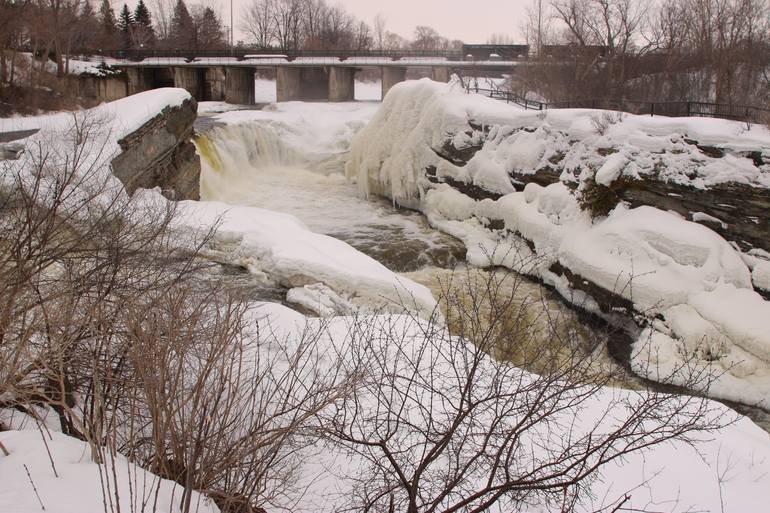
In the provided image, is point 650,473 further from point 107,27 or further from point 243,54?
point 107,27

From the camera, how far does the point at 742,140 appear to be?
41.7 ft

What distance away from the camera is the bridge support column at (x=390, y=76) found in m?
40.8

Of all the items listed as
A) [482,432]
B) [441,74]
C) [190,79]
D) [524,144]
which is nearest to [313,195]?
[524,144]

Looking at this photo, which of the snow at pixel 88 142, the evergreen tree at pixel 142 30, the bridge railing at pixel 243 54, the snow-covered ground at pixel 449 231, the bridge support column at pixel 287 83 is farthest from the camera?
the evergreen tree at pixel 142 30

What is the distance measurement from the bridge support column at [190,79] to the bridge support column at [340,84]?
340 inches

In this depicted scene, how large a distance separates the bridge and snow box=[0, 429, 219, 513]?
35.9 meters

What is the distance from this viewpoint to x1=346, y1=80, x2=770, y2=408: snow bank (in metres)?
11.1

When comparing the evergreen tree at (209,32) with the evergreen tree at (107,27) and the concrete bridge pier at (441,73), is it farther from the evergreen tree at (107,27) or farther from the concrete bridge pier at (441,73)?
the concrete bridge pier at (441,73)

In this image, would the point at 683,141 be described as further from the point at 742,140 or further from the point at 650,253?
the point at 650,253

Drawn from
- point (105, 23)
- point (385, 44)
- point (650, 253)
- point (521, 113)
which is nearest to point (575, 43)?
point (521, 113)

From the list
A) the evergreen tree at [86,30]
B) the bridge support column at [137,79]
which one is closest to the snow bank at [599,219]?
the evergreen tree at [86,30]

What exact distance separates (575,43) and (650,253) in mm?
19201

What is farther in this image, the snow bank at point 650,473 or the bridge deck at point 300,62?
the bridge deck at point 300,62

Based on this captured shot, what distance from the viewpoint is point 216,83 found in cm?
3875
